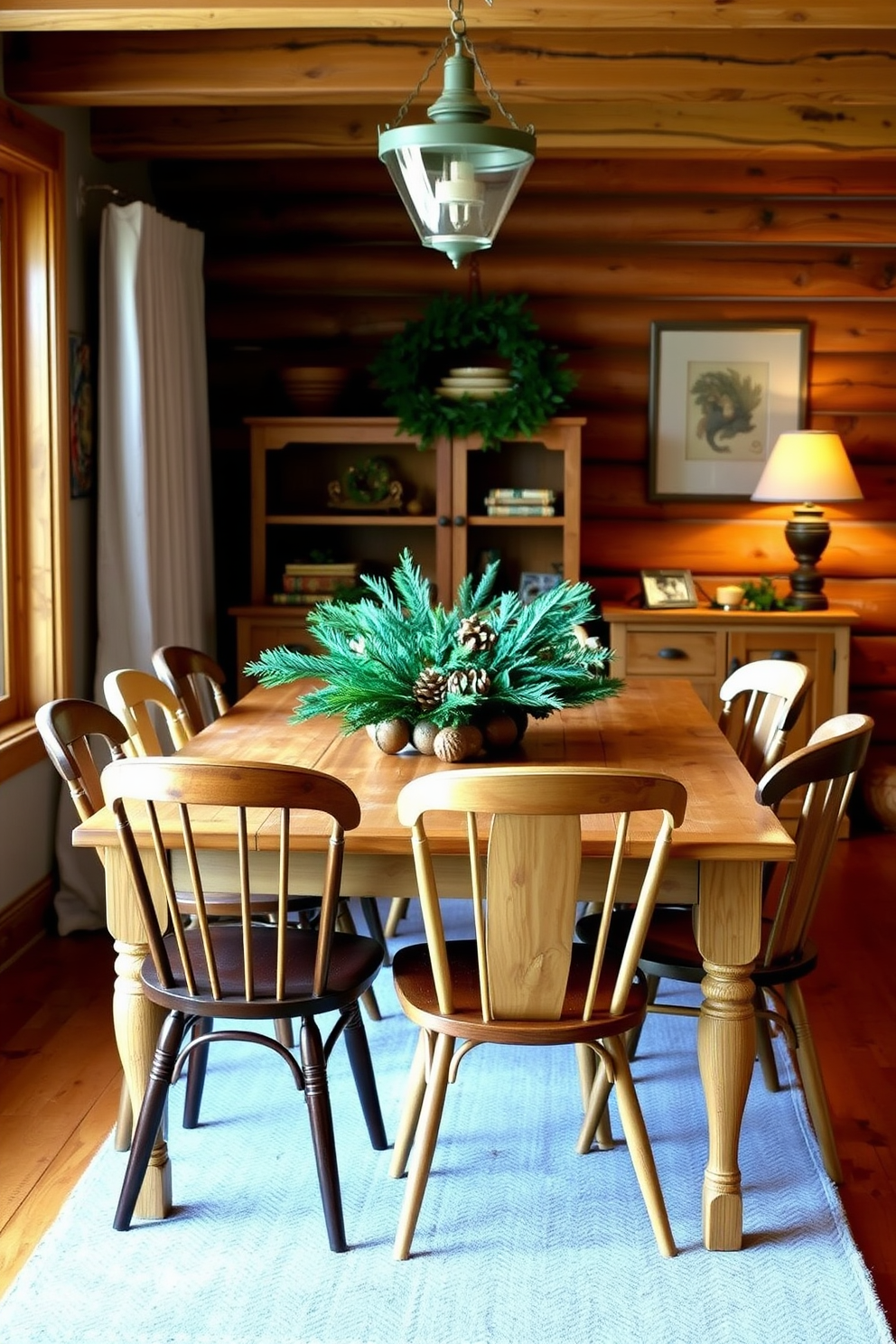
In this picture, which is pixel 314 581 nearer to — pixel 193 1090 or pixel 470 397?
pixel 470 397

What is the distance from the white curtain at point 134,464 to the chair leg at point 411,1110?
5.84ft

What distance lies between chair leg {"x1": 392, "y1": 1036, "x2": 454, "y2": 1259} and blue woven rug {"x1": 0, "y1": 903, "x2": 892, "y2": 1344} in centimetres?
6

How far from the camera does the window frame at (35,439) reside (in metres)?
4.12

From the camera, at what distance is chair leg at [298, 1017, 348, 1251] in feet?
8.18

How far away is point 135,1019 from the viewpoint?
2.57 m

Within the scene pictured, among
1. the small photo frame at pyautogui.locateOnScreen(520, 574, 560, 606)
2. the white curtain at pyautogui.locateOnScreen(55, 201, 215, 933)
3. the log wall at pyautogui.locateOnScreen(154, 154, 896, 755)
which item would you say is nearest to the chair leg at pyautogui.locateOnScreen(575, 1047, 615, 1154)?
the white curtain at pyautogui.locateOnScreen(55, 201, 215, 933)

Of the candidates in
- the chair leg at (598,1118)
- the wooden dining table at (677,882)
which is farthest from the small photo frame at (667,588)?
the chair leg at (598,1118)

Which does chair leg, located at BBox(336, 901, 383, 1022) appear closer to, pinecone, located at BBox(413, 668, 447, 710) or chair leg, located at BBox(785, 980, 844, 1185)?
pinecone, located at BBox(413, 668, 447, 710)

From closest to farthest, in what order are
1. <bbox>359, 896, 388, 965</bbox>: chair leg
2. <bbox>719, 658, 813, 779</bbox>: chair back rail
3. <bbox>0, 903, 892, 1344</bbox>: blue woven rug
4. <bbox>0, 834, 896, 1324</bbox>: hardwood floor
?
<bbox>0, 903, 892, 1344</bbox>: blue woven rug < <bbox>0, 834, 896, 1324</bbox>: hardwood floor < <bbox>719, 658, 813, 779</bbox>: chair back rail < <bbox>359, 896, 388, 965</bbox>: chair leg

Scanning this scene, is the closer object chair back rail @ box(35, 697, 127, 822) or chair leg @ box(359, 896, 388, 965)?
Answer: chair back rail @ box(35, 697, 127, 822)

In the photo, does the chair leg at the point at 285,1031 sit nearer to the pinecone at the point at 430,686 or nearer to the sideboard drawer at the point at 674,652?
the pinecone at the point at 430,686

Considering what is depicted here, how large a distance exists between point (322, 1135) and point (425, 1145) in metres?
0.18

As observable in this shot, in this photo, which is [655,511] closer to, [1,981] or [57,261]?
[57,261]

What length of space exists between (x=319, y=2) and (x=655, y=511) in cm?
278
